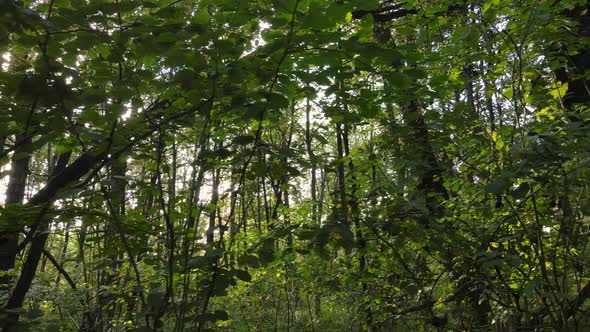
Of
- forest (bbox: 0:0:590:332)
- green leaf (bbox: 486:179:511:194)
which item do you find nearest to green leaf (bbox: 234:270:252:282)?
forest (bbox: 0:0:590:332)

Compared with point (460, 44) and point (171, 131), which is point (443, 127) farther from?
point (171, 131)

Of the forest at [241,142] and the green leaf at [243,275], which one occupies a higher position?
the forest at [241,142]

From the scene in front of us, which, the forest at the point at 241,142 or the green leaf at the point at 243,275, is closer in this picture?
the forest at the point at 241,142

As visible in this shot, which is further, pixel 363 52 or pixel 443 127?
pixel 443 127

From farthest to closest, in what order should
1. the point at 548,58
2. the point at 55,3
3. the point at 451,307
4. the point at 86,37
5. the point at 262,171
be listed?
the point at 451,307
the point at 548,58
the point at 262,171
the point at 55,3
the point at 86,37

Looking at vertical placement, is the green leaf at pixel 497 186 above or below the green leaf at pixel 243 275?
above

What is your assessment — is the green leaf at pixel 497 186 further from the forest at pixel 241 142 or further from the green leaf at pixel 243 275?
the green leaf at pixel 243 275

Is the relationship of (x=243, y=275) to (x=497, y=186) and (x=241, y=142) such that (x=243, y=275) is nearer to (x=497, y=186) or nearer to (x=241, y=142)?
(x=241, y=142)

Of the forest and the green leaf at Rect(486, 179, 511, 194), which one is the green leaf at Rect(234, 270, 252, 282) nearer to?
the forest

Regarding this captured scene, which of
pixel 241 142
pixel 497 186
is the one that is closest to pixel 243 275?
pixel 241 142

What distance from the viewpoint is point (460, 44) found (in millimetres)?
3184

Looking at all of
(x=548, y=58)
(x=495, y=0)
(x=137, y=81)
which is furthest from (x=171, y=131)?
(x=548, y=58)

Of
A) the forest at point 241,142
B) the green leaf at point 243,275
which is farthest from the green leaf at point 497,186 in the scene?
the green leaf at point 243,275

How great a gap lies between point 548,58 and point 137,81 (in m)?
2.72
